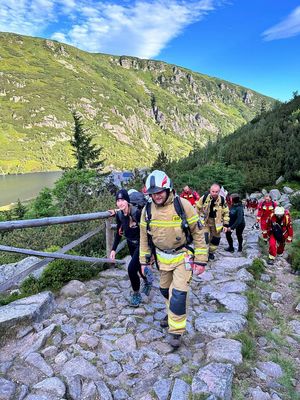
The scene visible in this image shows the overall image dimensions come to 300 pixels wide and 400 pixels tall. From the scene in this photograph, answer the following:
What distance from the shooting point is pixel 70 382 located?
3113mm

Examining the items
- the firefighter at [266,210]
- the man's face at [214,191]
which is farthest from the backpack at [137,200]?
the firefighter at [266,210]

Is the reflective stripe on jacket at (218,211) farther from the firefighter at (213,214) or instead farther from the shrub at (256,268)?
the shrub at (256,268)

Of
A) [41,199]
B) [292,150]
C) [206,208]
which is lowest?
[41,199]

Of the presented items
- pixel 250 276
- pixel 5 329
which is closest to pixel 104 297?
pixel 5 329

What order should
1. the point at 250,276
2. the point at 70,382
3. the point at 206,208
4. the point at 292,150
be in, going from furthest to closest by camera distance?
the point at 292,150 → the point at 206,208 → the point at 250,276 → the point at 70,382

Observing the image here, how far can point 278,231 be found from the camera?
7.96 meters

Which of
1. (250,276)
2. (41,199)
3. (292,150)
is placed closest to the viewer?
(250,276)

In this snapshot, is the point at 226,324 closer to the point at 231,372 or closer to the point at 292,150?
the point at 231,372

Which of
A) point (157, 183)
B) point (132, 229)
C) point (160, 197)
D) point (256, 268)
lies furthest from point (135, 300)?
point (256, 268)

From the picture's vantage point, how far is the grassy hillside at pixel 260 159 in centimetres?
1788

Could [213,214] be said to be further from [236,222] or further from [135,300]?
[135,300]

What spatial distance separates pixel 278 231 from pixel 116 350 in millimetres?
5666

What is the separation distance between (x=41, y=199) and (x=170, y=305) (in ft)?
108

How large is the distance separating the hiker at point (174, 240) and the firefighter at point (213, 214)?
3600mm
